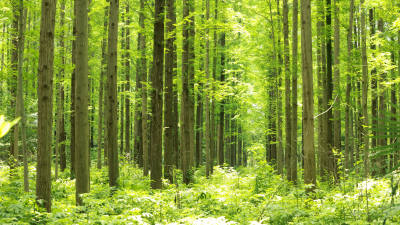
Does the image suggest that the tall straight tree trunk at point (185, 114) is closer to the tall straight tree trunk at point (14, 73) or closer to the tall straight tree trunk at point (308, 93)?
the tall straight tree trunk at point (308, 93)

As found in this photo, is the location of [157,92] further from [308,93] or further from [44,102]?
[308,93]

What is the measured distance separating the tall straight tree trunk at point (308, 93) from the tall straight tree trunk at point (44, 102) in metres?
5.92

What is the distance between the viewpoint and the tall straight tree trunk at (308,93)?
8.02m

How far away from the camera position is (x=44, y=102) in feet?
22.7

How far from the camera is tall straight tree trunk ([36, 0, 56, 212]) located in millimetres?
6910

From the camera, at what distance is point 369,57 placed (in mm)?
13156

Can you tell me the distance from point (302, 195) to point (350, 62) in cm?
605

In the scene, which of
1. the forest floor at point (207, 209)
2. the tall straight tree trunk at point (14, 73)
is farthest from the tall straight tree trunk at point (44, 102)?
the tall straight tree trunk at point (14, 73)

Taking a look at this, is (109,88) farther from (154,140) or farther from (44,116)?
(44,116)

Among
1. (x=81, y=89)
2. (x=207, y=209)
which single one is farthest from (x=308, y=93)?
(x=81, y=89)

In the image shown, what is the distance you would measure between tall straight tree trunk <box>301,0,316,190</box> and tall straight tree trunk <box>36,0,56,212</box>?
19.4 feet

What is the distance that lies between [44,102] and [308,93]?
611 centimetres

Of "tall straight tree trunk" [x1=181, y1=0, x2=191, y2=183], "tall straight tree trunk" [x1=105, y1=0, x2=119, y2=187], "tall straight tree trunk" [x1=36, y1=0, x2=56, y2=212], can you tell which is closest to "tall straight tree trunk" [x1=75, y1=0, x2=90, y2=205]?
"tall straight tree trunk" [x1=36, y1=0, x2=56, y2=212]

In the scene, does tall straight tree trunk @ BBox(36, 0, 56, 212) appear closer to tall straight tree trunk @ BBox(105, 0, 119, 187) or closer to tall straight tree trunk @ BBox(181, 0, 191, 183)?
tall straight tree trunk @ BBox(105, 0, 119, 187)
